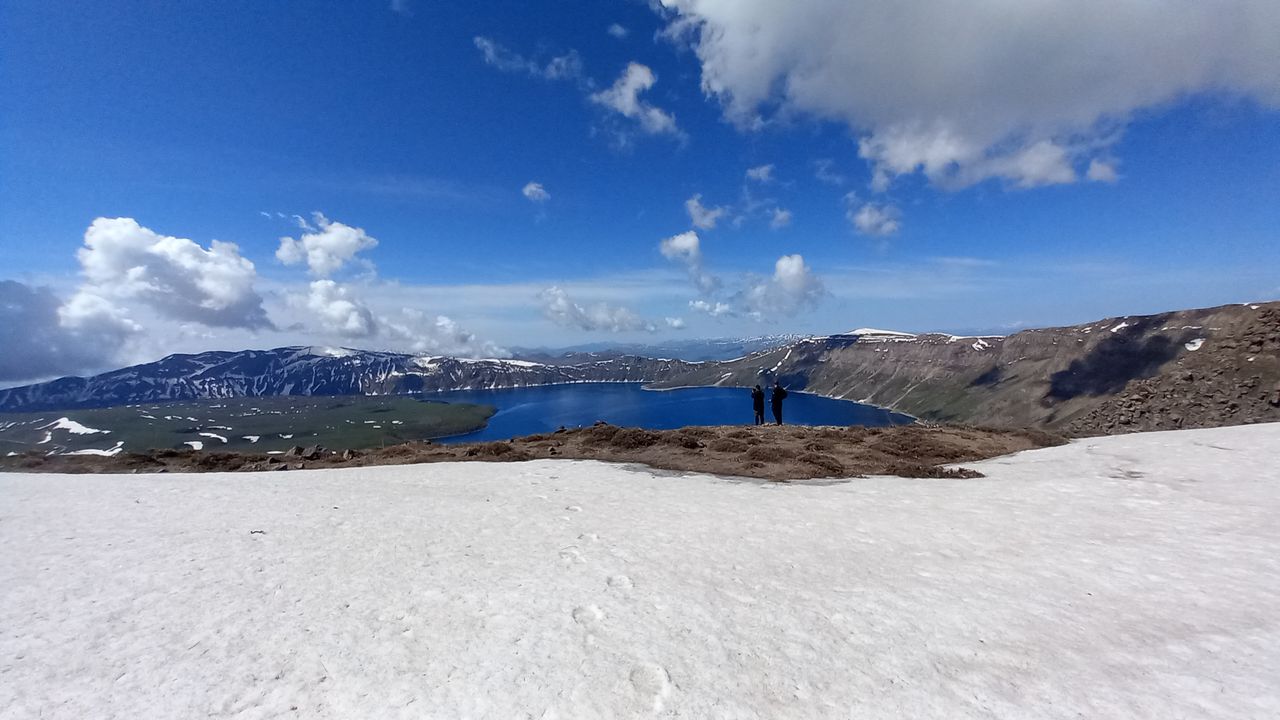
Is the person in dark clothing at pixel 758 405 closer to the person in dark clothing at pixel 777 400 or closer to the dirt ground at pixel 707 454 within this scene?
the person in dark clothing at pixel 777 400

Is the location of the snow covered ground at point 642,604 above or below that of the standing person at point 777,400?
below

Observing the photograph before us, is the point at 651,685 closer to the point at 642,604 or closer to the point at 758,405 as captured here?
the point at 642,604

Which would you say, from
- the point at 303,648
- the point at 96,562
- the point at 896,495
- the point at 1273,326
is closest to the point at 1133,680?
the point at 896,495

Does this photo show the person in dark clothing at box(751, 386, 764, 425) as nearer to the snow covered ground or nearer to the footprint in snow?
the snow covered ground

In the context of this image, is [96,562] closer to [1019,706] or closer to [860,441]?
[1019,706]

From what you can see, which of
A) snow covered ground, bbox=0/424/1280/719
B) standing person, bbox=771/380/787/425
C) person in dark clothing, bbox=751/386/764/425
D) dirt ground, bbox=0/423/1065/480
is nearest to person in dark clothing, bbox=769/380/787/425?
standing person, bbox=771/380/787/425

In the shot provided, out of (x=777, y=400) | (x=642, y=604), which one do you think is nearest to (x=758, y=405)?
(x=777, y=400)

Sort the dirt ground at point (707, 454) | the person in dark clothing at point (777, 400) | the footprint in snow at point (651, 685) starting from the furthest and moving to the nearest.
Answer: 1. the person in dark clothing at point (777, 400)
2. the dirt ground at point (707, 454)
3. the footprint in snow at point (651, 685)

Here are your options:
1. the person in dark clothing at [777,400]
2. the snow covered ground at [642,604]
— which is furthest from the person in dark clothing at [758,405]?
the snow covered ground at [642,604]
